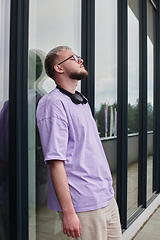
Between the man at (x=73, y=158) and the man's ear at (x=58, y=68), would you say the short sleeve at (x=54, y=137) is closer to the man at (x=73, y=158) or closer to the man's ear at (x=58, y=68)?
the man at (x=73, y=158)

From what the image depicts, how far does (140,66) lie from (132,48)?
41 cm

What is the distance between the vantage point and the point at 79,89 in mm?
2377

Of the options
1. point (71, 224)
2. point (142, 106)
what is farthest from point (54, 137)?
point (142, 106)

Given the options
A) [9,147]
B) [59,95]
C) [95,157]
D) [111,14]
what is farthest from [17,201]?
[111,14]

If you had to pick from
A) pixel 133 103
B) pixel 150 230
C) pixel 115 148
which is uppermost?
pixel 133 103

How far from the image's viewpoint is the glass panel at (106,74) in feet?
9.11

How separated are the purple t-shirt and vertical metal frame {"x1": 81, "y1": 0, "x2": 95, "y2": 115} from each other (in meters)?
0.81

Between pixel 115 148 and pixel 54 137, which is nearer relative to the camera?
pixel 54 137

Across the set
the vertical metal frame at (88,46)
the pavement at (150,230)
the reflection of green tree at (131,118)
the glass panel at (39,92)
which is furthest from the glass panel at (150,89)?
the glass panel at (39,92)

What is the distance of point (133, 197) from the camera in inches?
148

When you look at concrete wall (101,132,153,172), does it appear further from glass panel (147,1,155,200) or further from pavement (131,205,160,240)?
pavement (131,205,160,240)

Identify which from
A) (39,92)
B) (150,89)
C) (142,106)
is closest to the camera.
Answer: (39,92)

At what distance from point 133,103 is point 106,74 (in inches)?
37.7

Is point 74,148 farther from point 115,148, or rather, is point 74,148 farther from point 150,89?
point 150,89
